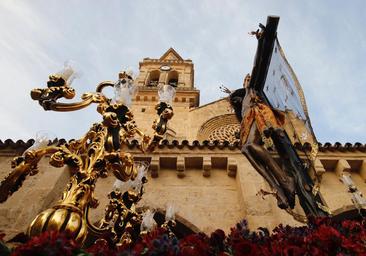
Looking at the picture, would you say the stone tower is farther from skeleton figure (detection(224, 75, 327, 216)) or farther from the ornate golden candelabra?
the ornate golden candelabra

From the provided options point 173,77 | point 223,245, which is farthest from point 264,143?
point 173,77

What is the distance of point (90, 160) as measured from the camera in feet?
10.6

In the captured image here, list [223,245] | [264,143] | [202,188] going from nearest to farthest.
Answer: [223,245]
[264,143]
[202,188]

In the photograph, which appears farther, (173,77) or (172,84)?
(173,77)

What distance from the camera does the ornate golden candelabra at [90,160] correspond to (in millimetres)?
2543

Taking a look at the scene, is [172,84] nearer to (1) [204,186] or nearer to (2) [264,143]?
(1) [204,186]

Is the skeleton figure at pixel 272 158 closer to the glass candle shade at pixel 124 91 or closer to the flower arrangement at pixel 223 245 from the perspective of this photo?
the flower arrangement at pixel 223 245

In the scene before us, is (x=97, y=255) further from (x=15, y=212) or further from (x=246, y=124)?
(x=15, y=212)

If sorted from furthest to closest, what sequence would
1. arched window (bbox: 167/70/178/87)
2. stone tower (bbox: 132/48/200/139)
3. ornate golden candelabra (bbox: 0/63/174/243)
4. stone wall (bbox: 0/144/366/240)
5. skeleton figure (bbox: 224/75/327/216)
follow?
1. arched window (bbox: 167/70/178/87)
2. stone tower (bbox: 132/48/200/139)
3. stone wall (bbox: 0/144/366/240)
4. skeleton figure (bbox: 224/75/327/216)
5. ornate golden candelabra (bbox: 0/63/174/243)

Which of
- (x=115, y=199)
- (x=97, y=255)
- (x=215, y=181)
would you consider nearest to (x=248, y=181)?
(x=215, y=181)

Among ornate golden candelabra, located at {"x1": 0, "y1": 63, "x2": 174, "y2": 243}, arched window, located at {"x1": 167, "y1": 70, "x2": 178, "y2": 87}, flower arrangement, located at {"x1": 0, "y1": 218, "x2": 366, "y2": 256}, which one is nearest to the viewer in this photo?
flower arrangement, located at {"x1": 0, "y1": 218, "x2": 366, "y2": 256}

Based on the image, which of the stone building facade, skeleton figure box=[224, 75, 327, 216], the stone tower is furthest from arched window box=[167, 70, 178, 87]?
skeleton figure box=[224, 75, 327, 216]

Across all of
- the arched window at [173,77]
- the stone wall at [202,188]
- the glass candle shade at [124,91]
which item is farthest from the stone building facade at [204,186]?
the arched window at [173,77]

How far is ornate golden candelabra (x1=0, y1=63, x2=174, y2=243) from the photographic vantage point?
2.54 metres
